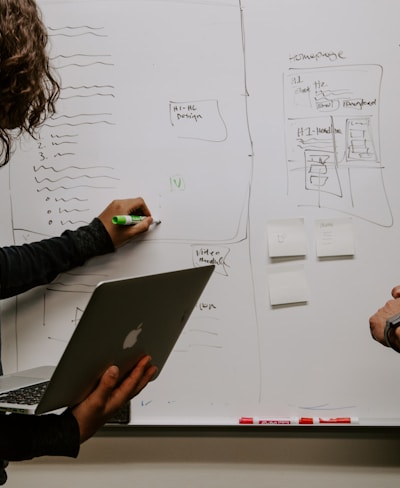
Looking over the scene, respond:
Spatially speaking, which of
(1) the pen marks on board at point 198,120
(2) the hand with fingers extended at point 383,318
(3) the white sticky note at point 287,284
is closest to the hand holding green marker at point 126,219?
(1) the pen marks on board at point 198,120

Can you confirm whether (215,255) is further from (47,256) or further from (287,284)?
(47,256)

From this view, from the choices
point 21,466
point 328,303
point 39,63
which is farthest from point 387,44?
point 21,466

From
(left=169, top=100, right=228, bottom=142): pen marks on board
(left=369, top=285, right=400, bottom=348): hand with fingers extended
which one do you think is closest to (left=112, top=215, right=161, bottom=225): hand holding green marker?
(left=169, top=100, right=228, bottom=142): pen marks on board

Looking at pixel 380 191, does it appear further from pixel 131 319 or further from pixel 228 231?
pixel 131 319

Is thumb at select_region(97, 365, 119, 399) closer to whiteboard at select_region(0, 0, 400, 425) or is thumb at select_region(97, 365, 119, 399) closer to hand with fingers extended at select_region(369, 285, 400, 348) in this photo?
whiteboard at select_region(0, 0, 400, 425)

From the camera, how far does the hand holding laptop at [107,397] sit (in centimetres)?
88

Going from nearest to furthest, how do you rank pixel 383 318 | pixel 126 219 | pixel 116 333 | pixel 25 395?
pixel 116 333
pixel 25 395
pixel 383 318
pixel 126 219

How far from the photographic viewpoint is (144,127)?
1294 mm

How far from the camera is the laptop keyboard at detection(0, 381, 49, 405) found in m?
0.90

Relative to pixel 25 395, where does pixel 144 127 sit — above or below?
above

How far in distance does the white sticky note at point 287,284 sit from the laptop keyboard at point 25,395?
0.57 meters

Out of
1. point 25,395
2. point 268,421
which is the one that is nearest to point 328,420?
point 268,421

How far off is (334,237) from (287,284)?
0.16m

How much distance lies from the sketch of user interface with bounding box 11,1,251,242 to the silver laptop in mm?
347
